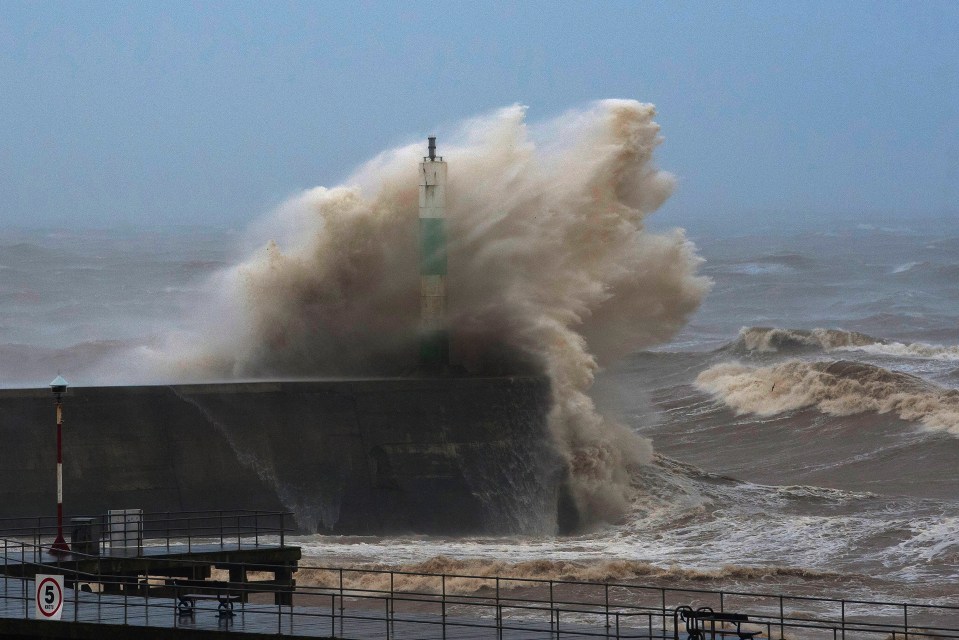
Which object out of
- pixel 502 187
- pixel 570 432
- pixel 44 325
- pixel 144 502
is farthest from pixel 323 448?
pixel 44 325

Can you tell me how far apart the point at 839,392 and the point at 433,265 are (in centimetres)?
1590

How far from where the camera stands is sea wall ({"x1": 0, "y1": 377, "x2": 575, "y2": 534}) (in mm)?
20922

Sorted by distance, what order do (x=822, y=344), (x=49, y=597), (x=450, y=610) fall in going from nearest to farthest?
(x=49, y=597)
(x=450, y=610)
(x=822, y=344)

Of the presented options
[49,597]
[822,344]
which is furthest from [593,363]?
[822,344]

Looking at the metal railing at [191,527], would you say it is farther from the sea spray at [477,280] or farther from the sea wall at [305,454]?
the sea spray at [477,280]

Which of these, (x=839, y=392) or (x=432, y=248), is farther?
(x=839, y=392)

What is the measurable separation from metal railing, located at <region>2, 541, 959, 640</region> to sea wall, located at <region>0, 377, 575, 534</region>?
254cm

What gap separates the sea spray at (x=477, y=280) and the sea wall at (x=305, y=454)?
5.17 feet

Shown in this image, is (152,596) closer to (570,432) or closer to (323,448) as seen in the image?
(323,448)

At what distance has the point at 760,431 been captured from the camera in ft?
116

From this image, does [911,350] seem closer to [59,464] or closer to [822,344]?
[822,344]

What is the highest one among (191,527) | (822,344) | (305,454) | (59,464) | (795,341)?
(795,341)

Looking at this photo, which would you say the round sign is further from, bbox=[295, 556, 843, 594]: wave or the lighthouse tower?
the lighthouse tower

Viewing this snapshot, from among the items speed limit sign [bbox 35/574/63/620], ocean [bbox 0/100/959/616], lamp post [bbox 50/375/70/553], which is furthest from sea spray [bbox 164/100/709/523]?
speed limit sign [bbox 35/574/63/620]
